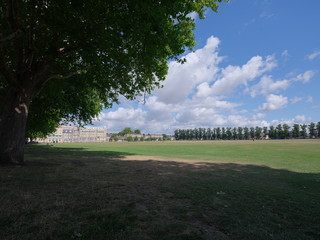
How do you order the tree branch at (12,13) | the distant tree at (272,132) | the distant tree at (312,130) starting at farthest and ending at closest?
the distant tree at (272,132) → the distant tree at (312,130) → the tree branch at (12,13)

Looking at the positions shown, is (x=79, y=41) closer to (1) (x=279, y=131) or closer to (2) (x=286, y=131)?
(2) (x=286, y=131)

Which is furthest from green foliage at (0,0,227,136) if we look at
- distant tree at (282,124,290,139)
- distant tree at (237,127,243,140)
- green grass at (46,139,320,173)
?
distant tree at (237,127,243,140)

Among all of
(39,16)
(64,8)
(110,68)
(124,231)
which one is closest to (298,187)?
(124,231)

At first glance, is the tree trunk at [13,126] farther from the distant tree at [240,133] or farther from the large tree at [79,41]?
the distant tree at [240,133]

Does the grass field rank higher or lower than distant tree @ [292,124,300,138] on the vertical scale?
lower

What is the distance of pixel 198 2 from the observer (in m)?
11.8

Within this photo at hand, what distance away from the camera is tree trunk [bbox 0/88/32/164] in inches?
397

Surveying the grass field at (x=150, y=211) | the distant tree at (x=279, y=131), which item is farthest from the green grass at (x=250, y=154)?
the distant tree at (x=279, y=131)

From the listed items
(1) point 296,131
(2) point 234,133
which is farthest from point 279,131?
(2) point 234,133

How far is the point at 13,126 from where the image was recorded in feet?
33.2

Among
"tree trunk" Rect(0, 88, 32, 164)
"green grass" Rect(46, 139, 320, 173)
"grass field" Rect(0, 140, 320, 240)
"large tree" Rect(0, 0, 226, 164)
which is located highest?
"large tree" Rect(0, 0, 226, 164)

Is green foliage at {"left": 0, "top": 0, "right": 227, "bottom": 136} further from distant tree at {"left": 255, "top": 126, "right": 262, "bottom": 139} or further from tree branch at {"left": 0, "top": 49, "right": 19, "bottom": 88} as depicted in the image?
distant tree at {"left": 255, "top": 126, "right": 262, "bottom": 139}

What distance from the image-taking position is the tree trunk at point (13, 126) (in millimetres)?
10086

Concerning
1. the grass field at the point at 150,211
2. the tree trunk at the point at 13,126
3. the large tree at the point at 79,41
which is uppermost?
the large tree at the point at 79,41
